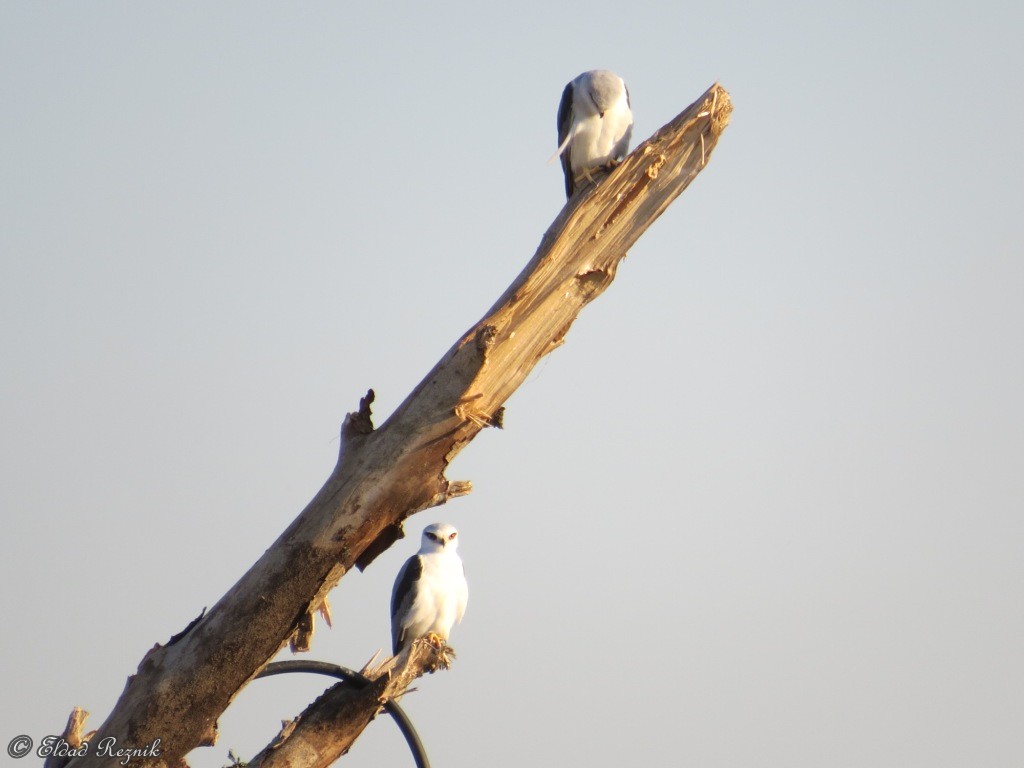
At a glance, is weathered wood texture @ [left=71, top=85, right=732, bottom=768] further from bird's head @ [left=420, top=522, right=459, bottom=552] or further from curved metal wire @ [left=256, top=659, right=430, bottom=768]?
bird's head @ [left=420, top=522, right=459, bottom=552]

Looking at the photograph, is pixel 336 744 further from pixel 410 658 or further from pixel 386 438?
pixel 386 438

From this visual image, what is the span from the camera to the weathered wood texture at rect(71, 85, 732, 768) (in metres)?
5.66

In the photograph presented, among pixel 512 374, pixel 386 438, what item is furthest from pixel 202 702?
pixel 512 374

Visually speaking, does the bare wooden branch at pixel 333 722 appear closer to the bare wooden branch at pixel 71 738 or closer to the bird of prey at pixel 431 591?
the bare wooden branch at pixel 71 738

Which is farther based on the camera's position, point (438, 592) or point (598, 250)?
point (438, 592)

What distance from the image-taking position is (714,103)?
21.7 feet

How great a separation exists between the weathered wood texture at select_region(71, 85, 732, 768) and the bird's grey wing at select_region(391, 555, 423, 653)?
516 cm

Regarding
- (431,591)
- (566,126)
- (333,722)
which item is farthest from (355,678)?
(566,126)

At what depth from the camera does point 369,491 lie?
580 cm

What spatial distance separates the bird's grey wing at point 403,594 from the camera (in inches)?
435

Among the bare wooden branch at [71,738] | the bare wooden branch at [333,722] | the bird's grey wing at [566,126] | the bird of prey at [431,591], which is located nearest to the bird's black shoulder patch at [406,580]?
the bird of prey at [431,591]

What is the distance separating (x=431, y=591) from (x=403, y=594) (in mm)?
303

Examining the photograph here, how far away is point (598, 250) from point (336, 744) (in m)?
3.02

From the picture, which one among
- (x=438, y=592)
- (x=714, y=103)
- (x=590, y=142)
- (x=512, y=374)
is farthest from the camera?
(x=438, y=592)
